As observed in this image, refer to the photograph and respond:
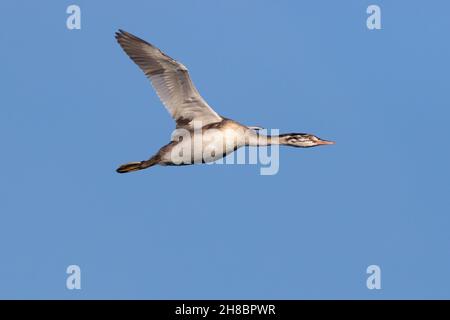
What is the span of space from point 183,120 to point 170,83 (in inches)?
33.5

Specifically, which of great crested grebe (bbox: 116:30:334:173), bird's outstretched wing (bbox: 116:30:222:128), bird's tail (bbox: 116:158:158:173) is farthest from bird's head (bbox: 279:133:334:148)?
bird's tail (bbox: 116:158:158:173)

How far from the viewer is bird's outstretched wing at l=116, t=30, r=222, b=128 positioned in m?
33.6

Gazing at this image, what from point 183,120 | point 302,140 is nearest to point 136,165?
point 183,120

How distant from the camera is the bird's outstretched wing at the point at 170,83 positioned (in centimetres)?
3359

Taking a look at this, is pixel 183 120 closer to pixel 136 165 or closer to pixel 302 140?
pixel 136 165

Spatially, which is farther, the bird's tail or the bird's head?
the bird's head

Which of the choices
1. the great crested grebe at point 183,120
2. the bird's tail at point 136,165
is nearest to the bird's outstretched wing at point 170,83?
the great crested grebe at point 183,120

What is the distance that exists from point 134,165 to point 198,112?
175cm

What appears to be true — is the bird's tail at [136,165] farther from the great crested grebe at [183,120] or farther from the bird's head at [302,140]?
the bird's head at [302,140]

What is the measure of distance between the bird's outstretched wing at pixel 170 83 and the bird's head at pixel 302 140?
166cm

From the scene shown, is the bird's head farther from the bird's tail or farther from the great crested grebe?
the bird's tail
